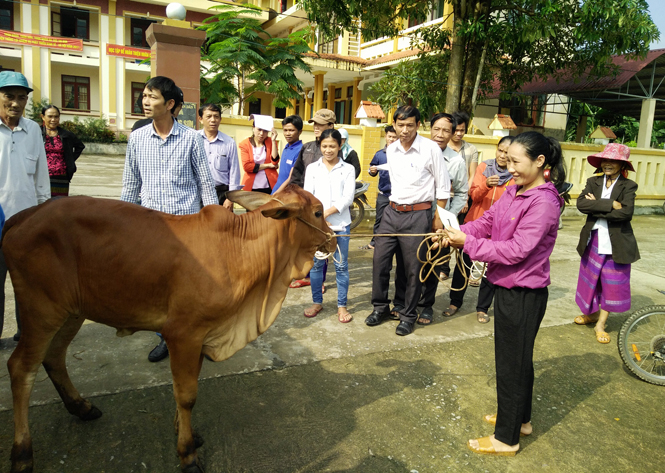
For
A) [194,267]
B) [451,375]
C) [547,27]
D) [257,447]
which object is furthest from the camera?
[547,27]

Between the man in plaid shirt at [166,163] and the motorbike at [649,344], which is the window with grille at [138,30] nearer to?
the man in plaid shirt at [166,163]

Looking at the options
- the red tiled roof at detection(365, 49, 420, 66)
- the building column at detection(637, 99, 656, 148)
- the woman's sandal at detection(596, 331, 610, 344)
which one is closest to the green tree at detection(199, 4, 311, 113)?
the red tiled roof at detection(365, 49, 420, 66)

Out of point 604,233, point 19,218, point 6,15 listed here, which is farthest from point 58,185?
point 6,15

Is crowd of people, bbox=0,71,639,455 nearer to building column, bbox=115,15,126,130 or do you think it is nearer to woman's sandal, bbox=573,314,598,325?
woman's sandal, bbox=573,314,598,325

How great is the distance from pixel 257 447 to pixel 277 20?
2404 centimetres

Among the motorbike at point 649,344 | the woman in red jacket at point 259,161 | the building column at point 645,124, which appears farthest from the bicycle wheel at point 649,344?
the building column at point 645,124

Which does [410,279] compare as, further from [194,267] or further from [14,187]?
[14,187]

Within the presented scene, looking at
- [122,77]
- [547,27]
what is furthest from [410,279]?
[122,77]

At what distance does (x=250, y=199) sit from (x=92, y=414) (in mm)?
1628

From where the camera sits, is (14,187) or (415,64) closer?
(14,187)

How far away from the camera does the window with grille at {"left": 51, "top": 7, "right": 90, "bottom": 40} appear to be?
86.9ft

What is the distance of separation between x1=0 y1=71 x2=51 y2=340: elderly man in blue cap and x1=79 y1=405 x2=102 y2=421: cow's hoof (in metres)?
1.33

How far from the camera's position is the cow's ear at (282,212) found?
2693 mm

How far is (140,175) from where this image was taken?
369cm
